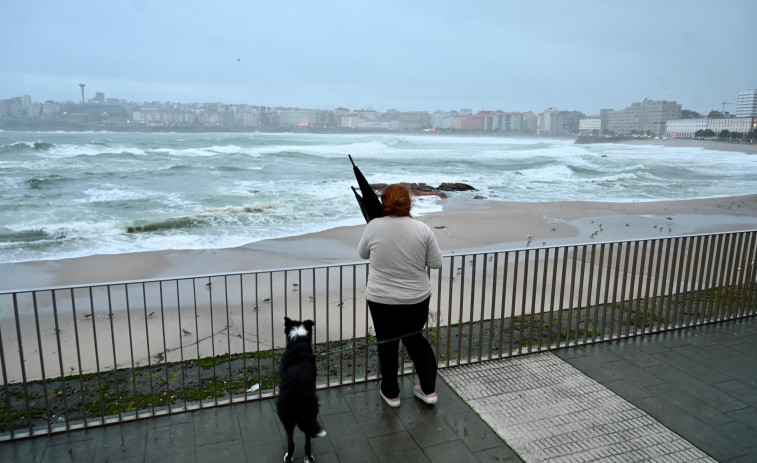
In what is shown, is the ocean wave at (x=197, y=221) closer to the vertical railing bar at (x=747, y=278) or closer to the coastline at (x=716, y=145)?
the vertical railing bar at (x=747, y=278)

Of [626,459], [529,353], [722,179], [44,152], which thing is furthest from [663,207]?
[44,152]

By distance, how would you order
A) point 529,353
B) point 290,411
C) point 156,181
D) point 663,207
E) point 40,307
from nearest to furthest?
point 290,411 < point 529,353 < point 40,307 < point 663,207 < point 156,181

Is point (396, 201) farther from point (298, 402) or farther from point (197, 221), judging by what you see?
point (197, 221)

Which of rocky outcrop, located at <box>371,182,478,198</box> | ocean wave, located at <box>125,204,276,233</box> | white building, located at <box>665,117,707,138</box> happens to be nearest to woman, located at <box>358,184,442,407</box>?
ocean wave, located at <box>125,204,276,233</box>

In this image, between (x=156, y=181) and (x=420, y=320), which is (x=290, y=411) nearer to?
(x=420, y=320)

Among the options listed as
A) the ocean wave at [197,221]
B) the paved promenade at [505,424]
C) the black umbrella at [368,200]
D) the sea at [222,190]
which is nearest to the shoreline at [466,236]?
the sea at [222,190]

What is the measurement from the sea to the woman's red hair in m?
11.8

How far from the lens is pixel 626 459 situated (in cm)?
362

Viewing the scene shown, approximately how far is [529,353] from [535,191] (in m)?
24.3

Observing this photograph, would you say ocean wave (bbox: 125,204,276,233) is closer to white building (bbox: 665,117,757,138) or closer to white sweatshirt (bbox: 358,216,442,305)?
white sweatshirt (bbox: 358,216,442,305)

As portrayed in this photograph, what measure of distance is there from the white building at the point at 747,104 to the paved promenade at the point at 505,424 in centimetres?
14238

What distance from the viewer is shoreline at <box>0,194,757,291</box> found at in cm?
1240

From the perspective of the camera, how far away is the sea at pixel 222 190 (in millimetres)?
17062

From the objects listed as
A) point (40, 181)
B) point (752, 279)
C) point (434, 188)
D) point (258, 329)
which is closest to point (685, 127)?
point (434, 188)
